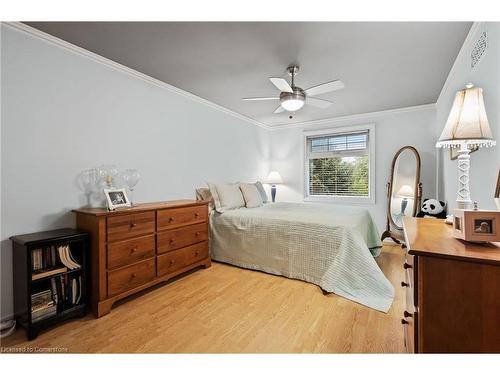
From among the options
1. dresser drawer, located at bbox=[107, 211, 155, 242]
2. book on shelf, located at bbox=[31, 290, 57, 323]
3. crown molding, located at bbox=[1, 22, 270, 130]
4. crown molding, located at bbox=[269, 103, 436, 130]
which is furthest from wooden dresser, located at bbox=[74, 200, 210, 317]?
crown molding, located at bbox=[269, 103, 436, 130]

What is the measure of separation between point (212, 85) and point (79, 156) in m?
1.72

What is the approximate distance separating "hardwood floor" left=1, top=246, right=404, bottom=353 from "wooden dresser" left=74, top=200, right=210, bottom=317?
0.18 meters

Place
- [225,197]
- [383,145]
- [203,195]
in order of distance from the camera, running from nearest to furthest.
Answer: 1. [225,197]
2. [203,195]
3. [383,145]

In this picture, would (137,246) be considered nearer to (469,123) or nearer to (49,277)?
(49,277)

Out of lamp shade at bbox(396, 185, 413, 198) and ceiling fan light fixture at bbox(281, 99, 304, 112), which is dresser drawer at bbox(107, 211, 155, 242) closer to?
ceiling fan light fixture at bbox(281, 99, 304, 112)

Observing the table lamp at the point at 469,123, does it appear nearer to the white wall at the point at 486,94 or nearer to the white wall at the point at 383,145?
the white wall at the point at 486,94

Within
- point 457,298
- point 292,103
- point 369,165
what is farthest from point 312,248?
point 369,165

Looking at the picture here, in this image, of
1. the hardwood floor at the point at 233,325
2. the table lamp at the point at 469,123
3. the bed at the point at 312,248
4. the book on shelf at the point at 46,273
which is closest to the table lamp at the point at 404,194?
the bed at the point at 312,248

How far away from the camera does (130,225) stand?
84.7 inches

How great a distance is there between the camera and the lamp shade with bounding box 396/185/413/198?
386cm

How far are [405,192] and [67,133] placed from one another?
15.1 feet

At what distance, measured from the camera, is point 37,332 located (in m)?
1.70
